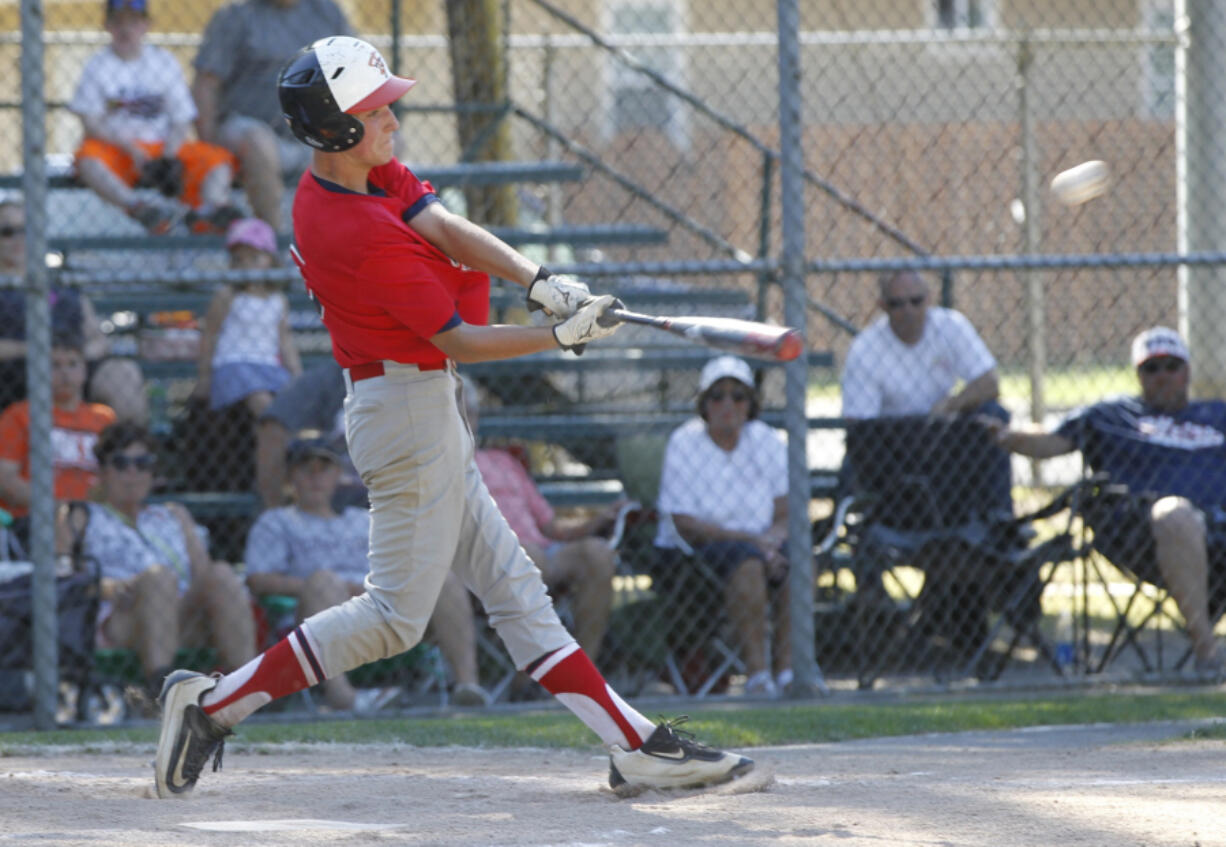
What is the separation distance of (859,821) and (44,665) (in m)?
3.31

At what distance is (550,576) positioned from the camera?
6.75m

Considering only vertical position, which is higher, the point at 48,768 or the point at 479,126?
the point at 479,126

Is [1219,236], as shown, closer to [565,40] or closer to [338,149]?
[565,40]

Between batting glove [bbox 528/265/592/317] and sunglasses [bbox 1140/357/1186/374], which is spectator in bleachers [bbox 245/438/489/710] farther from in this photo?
sunglasses [bbox 1140/357/1186/374]

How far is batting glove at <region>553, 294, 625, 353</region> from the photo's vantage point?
375 centimetres

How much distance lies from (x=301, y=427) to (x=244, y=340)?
617 millimetres

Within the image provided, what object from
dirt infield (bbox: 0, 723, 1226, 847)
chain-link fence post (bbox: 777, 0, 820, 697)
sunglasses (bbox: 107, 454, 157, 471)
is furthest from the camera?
sunglasses (bbox: 107, 454, 157, 471)

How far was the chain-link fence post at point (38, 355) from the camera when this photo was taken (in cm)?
573

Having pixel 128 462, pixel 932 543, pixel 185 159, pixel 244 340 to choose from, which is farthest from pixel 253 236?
pixel 932 543

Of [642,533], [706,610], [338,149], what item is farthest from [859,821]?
[642,533]

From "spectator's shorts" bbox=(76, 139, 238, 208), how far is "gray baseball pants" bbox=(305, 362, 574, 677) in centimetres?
462

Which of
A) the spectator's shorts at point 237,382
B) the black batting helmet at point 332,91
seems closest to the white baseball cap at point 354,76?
the black batting helmet at point 332,91

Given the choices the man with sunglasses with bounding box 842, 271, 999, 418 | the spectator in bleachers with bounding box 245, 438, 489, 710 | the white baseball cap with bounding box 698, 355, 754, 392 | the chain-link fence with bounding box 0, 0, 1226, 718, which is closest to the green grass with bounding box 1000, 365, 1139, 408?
the chain-link fence with bounding box 0, 0, 1226, 718

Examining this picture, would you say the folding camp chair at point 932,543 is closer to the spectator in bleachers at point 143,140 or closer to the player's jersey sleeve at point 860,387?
the player's jersey sleeve at point 860,387
